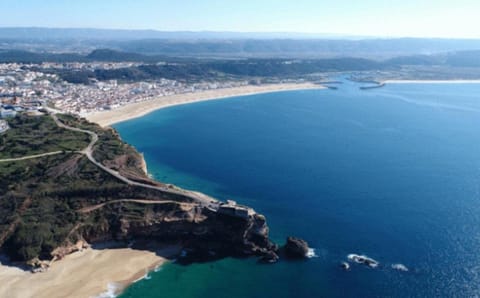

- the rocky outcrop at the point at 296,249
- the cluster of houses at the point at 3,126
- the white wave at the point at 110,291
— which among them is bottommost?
the white wave at the point at 110,291

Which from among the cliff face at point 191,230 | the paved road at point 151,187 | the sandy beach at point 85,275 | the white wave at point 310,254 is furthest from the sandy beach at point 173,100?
the white wave at point 310,254

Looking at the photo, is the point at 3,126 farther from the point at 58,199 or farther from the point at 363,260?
the point at 363,260

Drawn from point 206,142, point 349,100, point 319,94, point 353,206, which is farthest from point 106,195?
point 319,94

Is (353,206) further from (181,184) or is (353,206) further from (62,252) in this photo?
(62,252)

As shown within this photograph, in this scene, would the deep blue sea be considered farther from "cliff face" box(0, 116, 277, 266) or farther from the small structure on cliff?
the small structure on cliff

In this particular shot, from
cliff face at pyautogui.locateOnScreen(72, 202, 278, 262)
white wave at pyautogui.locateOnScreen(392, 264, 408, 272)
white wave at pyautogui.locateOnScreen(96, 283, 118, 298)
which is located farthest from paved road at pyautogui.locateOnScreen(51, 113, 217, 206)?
white wave at pyautogui.locateOnScreen(392, 264, 408, 272)

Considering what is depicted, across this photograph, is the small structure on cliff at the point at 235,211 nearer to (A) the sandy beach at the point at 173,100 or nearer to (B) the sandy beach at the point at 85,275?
(B) the sandy beach at the point at 85,275

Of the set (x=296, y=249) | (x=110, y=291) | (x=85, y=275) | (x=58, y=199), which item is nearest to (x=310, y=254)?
(x=296, y=249)
